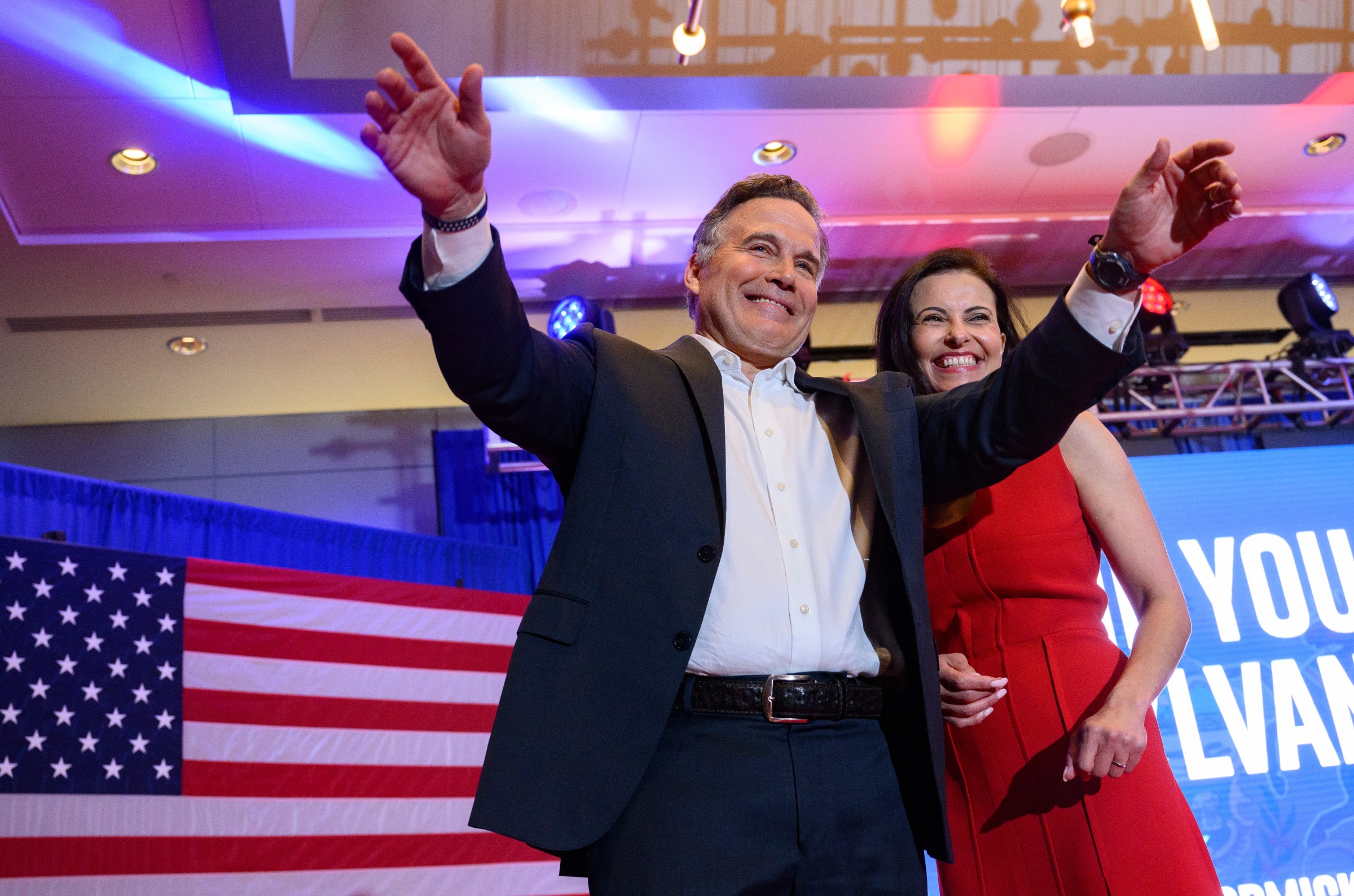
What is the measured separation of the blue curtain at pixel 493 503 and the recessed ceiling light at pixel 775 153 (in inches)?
108

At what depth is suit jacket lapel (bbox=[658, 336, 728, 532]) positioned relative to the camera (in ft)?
4.31

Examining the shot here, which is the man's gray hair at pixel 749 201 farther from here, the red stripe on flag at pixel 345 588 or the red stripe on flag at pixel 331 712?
the red stripe on flag at pixel 331 712

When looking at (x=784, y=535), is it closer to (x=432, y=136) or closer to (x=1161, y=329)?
(x=432, y=136)

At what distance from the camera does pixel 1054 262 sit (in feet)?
25.8

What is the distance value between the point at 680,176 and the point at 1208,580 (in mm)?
3592

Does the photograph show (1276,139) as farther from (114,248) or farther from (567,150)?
(114,248)

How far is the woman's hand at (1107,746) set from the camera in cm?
147

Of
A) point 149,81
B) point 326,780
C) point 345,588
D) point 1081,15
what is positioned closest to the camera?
point 1081,15

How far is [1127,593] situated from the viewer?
1.83m

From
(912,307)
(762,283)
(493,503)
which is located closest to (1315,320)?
(493,503)

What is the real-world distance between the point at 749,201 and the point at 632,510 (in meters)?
0.71

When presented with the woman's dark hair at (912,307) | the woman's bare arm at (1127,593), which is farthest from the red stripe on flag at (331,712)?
the woman's bare arm at (1127,593)

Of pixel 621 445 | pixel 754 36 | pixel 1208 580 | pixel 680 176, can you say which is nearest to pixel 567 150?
pixel 680 176

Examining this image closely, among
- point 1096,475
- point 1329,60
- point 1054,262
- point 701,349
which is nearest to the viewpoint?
point 701,349
